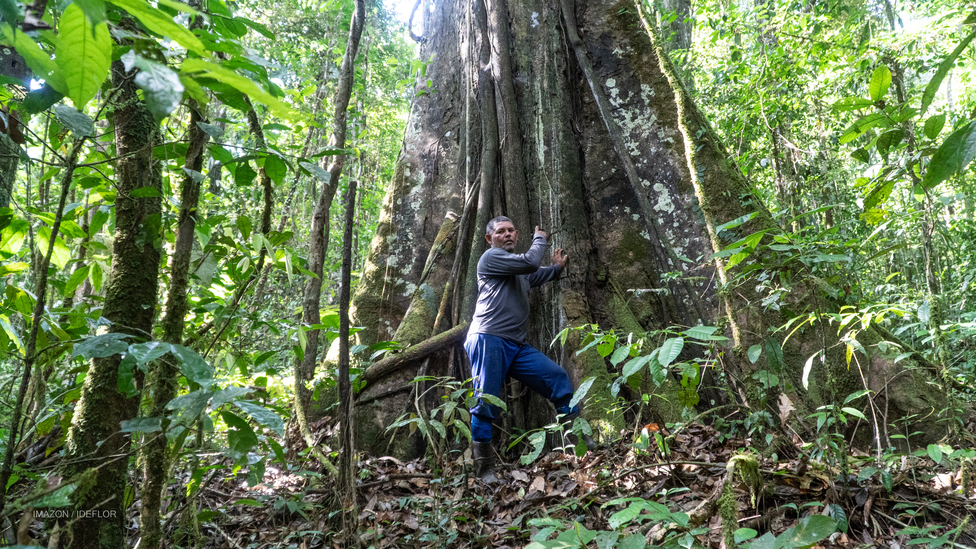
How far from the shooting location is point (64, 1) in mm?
925

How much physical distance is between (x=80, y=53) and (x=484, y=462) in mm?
2830

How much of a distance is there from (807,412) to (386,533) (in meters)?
2.26

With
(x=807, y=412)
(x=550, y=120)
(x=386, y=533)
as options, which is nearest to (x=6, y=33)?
(x=386, y=533)

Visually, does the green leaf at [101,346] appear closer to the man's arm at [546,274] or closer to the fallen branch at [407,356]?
the fallen branch at [407,356]

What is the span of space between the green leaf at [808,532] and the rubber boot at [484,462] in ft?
6.34

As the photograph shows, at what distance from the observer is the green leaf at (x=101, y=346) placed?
3.92ft

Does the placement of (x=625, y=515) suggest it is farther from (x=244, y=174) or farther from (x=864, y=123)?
(x=244, y=174)

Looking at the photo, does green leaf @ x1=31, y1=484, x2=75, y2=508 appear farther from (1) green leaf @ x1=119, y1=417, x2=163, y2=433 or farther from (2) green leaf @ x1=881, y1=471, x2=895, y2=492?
(2) green leaf @ x1=881, y1=471, x2=895, y2=492

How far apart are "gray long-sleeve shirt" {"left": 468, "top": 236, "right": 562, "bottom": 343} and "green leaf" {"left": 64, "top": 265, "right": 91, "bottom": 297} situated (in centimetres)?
217

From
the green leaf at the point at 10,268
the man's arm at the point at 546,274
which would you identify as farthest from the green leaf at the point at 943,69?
the man's arm at the point at 546,274

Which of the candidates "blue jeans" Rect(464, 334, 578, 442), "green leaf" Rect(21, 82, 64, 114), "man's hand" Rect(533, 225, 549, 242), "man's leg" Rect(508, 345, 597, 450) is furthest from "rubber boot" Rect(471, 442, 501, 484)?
"green leaf" Rect(21, 82, 64, 114)

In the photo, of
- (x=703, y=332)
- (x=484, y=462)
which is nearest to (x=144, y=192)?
(x=703, y=332)

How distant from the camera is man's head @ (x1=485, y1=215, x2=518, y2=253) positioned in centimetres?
379

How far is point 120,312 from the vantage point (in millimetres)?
1563
